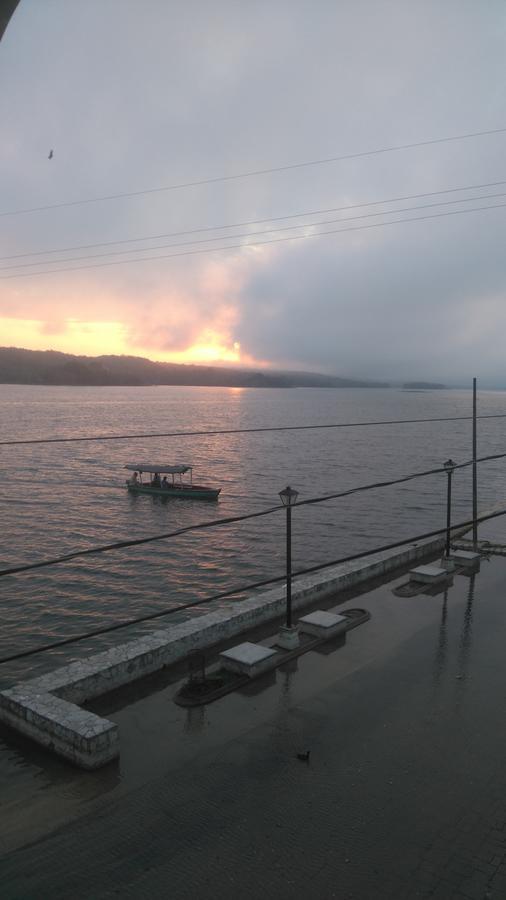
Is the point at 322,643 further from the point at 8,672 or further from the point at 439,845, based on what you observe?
the point at 8,672

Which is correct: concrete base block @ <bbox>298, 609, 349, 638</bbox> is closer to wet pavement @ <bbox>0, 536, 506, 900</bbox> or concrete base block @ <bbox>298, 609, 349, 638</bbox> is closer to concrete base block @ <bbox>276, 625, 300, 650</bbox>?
concrete base block @ <bbox>276, 625, 300, 650</bbox>

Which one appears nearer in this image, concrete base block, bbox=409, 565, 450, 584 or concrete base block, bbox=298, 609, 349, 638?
concrete base block, bbox=298, 609, 349, 638

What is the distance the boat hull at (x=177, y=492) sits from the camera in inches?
1831

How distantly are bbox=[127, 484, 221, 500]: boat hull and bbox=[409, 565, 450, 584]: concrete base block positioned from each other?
104 ft

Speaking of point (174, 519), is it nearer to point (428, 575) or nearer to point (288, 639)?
point (428, 575)

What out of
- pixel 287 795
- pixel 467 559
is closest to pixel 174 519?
pixel 467 559

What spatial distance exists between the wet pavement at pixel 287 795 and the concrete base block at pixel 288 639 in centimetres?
44

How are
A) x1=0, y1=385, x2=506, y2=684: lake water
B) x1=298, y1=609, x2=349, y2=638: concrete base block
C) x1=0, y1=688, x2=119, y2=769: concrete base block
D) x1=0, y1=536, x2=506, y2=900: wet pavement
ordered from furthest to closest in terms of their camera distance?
x1=0, y1=385, x2=506, y2=684: lake water → x1=298, y1=609, x2=349, y2=638: concrete base block → x1=0, y1=688, x2=119, y2=769: concrete base block → x1=0, y1=536, x2=506, y2=900: wet pavement

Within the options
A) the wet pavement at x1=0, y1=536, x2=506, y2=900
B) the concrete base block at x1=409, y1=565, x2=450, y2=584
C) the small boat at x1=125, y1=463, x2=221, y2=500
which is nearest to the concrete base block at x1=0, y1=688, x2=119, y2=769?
the wet pavement at x1=0, y1=536, x2=506, y2=900

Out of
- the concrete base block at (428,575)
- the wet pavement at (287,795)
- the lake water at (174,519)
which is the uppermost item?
the concrete base block at (428,575)

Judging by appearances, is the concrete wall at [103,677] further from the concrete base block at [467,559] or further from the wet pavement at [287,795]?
the concrete base block at [467,559]

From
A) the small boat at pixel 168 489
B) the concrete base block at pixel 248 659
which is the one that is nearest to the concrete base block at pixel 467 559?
the concrete base block at pixel 248 659

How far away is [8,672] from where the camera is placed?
51.2 feet

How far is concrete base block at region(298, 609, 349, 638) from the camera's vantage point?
11445 millimetres
